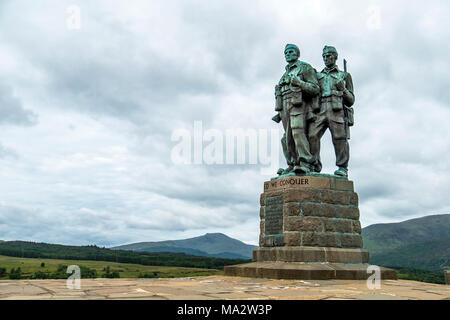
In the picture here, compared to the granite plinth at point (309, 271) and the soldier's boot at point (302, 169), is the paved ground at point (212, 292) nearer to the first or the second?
the granite plinth at point (309, 271)

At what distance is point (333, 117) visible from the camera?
1052 cm

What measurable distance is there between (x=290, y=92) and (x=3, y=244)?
6901 cm

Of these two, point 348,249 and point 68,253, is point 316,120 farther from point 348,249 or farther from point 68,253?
point 68,253

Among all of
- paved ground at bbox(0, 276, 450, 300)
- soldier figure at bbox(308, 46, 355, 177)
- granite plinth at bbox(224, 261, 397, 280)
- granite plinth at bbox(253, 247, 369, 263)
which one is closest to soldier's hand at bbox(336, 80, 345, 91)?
soldier figure at bbox(308, 46, 355, 177)

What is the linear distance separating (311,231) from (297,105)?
10.5 ft

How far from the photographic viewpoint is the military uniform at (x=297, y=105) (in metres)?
10.3

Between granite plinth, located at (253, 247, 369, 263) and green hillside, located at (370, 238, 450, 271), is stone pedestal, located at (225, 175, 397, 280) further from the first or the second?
green hillside, located at (370, 238, 450, 271)

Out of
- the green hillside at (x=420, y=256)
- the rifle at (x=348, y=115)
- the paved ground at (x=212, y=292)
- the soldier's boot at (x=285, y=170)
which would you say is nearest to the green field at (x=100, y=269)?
the soldier's boot at (x=285, y=170)

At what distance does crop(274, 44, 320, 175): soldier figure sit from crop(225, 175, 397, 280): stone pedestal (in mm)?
685

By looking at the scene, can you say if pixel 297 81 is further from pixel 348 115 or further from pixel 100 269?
pixel 100 269

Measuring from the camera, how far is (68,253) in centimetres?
6700
